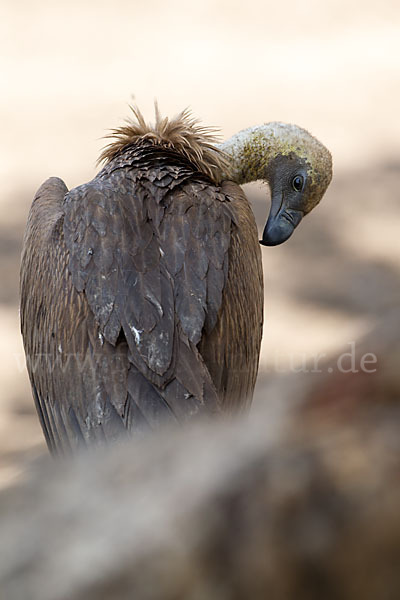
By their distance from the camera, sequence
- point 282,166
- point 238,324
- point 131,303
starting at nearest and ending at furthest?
point 131,303, point 238,324, point 282,166

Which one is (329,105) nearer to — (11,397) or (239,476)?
(11,397)

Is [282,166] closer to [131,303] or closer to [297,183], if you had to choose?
[297,183]

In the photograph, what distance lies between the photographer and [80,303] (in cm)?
246

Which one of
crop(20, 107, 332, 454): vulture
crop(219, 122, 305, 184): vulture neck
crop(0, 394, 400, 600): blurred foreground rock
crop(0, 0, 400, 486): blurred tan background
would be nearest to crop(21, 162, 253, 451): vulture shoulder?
crop(20, 107, 332, 454): vulture

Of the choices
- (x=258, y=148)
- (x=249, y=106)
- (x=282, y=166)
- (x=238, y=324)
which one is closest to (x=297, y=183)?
(x=282, y=166)

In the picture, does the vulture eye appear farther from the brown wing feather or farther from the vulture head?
the brown wing feather

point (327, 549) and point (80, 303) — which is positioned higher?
point (327, 549)

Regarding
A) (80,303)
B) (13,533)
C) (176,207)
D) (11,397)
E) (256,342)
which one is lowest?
(11,397)

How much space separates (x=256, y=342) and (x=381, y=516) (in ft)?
7.57

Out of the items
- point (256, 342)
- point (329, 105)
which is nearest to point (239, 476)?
point (256, 342)

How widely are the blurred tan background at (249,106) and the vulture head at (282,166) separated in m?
1.19

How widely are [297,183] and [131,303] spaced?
1.20m

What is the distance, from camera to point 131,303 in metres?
2.37

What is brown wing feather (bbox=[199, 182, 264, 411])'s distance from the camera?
2.51 m
